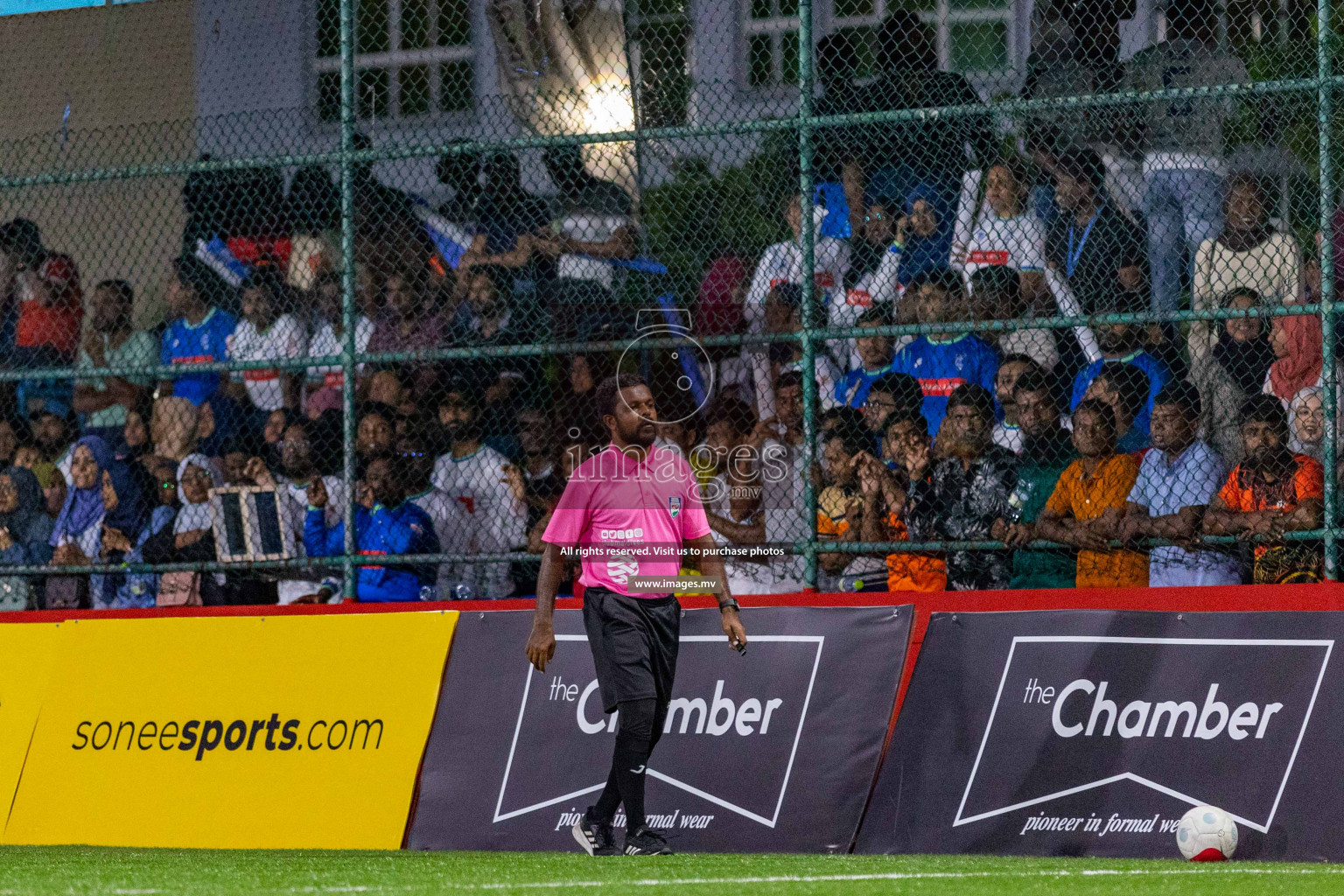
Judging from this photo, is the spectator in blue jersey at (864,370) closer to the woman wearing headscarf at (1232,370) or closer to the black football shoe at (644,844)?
the woman wearing headscarf at (1232,370)

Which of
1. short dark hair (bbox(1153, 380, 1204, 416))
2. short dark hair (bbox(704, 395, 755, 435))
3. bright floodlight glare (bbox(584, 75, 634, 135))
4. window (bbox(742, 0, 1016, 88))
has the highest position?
window (bbox(742, 0, 1016, 88))

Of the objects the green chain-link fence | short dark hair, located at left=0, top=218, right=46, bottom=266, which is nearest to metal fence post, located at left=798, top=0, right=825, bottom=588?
the green chain-link fence

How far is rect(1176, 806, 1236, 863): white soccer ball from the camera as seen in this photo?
6.79m

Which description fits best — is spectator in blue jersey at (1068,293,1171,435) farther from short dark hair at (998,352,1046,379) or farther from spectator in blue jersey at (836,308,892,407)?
spectator in blue jersey at (836,308,892,407)

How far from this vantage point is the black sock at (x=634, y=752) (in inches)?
283

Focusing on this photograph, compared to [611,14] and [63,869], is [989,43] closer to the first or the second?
[611,14]

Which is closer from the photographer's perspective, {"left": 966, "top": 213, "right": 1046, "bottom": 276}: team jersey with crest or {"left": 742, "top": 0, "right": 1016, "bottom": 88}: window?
{"left": 966, "top": 213, "right": 1046, "bottom": 276}: team jersey with crest

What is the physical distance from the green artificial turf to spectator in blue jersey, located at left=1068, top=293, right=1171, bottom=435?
2.23 metres

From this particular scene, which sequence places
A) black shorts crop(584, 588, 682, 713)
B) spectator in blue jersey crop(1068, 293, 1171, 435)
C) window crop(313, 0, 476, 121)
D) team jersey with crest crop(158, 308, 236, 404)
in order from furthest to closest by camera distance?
window crop(313, 0, 476, 121), team jersey with crest crop(158, 308, 236, 404), spectator in blue jersey crop(1068, 293, 1171, 435), black shorts crop(584, 588, 682, 713)

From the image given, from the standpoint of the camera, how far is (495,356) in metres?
8.88

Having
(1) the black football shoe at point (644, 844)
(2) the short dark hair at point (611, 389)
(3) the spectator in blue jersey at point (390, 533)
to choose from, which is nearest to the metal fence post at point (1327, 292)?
(2) the short dark hair at point (611, 389)

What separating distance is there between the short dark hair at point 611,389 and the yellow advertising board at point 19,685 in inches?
121

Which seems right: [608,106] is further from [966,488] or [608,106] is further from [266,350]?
[966,488]

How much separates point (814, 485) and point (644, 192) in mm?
1831
